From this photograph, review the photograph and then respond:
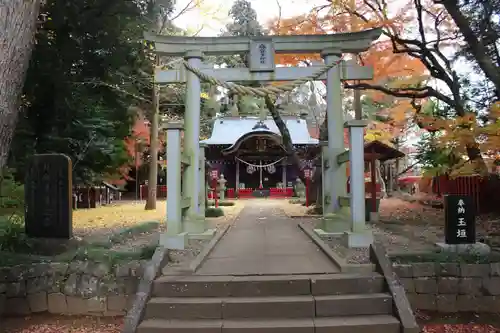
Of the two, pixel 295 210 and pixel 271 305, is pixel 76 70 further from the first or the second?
pixel 295 210

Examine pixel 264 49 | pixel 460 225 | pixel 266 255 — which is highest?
pixel 264 49

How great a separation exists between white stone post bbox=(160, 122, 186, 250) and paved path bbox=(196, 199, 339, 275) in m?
0.70

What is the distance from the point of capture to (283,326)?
4.08 meters

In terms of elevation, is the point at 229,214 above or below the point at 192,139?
below

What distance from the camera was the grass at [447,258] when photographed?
5.09m

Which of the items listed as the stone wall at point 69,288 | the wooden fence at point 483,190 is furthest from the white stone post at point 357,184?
the wooden fence at point 483,190

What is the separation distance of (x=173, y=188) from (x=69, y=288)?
201 cm

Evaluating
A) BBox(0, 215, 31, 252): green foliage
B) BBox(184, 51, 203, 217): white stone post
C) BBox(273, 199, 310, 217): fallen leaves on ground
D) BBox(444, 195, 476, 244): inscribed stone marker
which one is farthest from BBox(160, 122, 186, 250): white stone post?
BBox(273, 199, 310, 217): fallen leaves on ground

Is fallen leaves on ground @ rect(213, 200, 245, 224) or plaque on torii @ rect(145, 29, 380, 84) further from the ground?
plaque on torii @ rect(145, 29, 380, 84)

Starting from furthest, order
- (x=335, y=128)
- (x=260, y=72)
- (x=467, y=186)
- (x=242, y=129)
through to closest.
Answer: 1. (x=242, y=129)
2. (x=467, y=186)
3. (x=335, y=128)
4. (x=260, y=72)

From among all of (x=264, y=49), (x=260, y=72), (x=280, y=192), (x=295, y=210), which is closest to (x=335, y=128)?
(x=260, y=72)

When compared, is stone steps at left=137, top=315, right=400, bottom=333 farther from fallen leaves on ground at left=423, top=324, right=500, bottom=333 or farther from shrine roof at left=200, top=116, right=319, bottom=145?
shrine roof at left=200, top=116, right=319, bottom=145

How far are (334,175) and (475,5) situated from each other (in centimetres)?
463

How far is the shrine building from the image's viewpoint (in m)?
24.5
